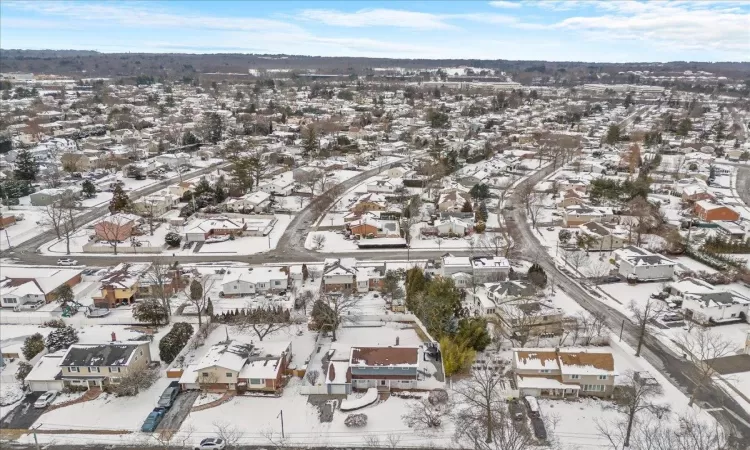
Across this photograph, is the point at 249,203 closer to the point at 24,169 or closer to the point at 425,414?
the point at 24,169

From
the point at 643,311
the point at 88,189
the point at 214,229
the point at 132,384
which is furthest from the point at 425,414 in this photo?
the point at 88,189

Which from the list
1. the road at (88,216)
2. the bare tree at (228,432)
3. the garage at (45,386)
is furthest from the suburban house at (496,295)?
the road at (88,216)

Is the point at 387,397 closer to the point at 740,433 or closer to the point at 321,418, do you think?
the point at 321,418

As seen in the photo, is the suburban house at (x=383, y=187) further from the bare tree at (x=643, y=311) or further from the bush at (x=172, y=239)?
the bare tree at (x=643, y=311)

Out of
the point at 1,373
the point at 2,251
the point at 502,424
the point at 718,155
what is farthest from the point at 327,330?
the point at 718,155

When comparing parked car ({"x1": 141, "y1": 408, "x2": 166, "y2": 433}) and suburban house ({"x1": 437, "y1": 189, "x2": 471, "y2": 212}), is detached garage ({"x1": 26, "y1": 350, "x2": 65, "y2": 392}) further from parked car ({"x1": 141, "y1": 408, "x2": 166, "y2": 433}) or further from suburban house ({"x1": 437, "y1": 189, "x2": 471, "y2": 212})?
suburban house ({"x1": 437, "y1": 189, "x2": 471, "y2": 212})

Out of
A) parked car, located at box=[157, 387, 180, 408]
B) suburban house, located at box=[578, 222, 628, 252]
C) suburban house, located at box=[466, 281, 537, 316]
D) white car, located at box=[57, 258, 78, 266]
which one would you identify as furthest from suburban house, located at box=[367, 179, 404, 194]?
parked car, located at box=[157, 387, 180, 408]
